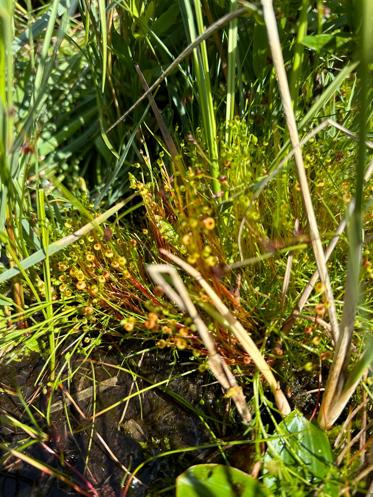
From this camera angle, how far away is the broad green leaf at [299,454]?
77 centimetres

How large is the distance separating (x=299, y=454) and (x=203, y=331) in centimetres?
27

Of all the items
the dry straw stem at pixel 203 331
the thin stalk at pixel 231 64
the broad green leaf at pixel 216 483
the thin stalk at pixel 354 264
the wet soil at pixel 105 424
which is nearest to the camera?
the thin stalk at pixel 354 264

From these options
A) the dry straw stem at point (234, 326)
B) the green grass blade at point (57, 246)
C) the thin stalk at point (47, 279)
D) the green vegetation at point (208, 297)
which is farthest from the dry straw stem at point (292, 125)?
the thin stalk at point (47, 279)

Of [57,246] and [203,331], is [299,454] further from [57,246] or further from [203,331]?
[57,246]

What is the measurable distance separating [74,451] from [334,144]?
2.47ft

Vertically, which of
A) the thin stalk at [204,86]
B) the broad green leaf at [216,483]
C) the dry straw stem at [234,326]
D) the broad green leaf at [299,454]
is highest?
the thin stalk at [204,86]

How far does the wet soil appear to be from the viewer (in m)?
0.89

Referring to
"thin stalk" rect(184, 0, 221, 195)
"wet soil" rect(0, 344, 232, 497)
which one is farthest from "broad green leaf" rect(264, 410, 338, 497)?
"thin stalk" rect(184, 0, 221, 195)

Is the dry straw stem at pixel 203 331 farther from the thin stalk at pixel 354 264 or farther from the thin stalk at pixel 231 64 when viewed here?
the thin stalk at pixel 231 64

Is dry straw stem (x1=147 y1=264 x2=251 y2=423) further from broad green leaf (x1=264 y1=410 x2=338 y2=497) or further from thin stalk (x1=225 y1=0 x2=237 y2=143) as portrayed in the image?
thin stalk (x1=225 y1=0 x2=237 y2=143)

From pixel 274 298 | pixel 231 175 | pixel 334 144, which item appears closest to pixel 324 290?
pixel 274 298

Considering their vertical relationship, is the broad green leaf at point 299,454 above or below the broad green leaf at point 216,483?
below

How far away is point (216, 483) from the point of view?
77 cm

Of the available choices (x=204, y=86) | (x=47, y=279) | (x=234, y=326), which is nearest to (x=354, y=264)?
(x=234, y=326)
